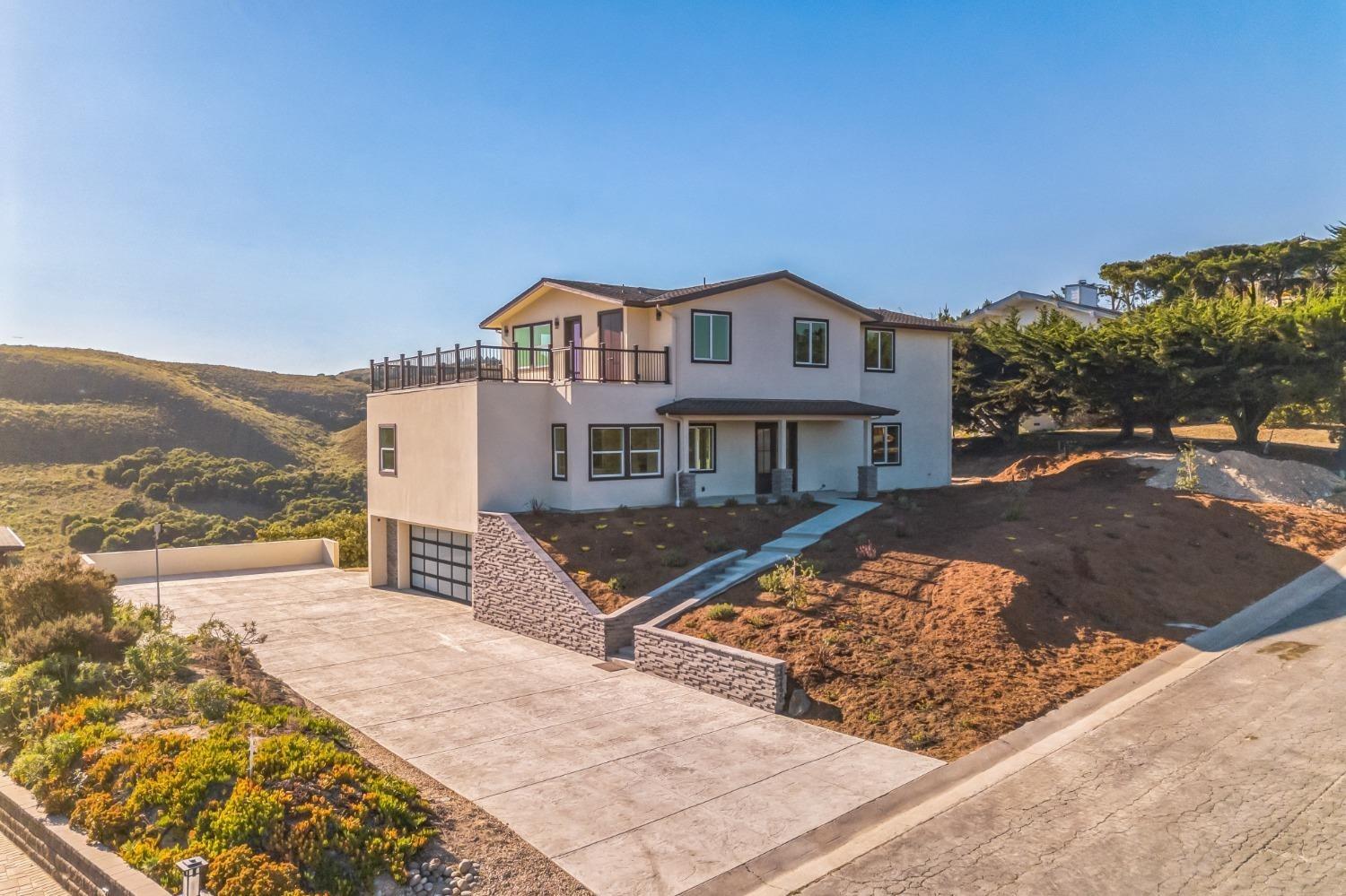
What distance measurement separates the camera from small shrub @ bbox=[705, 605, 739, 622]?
1379 centimetres

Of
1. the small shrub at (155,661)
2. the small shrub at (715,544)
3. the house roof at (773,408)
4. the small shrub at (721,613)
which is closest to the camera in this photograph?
the small shrub at (155,661)

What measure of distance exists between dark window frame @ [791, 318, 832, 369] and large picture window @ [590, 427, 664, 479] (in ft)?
16.8

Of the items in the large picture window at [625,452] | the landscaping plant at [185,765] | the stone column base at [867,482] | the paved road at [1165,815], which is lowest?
the paved road at [1165,815]

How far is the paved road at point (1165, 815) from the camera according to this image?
22.4ft

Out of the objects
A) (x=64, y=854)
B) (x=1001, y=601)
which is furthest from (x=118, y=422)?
(x=1001, y=601)

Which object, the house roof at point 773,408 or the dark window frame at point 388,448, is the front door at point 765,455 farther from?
the dark window frame at point 388,448

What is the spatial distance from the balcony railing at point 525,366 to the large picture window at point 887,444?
7.80 meters

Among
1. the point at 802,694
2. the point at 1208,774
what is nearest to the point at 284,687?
the point at 802,694

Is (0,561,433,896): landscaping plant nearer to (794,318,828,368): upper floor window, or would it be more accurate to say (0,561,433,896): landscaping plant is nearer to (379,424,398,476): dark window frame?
(379,424,398,476): dark window frame

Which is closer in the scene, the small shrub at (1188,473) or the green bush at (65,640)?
the green bush at (65,640)

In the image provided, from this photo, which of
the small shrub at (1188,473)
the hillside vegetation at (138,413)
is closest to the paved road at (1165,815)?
the small shrub at (1188,473)

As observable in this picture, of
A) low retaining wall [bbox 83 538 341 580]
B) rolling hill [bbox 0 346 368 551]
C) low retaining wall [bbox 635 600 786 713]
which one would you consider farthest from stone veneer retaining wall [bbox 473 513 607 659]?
rolling hill [bbox 0 346 368 551]

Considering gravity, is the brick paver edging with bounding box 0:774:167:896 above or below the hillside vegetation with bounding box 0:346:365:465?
below

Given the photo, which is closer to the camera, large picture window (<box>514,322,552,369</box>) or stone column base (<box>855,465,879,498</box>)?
large picture window (<box>514,322,552,369</box>)
